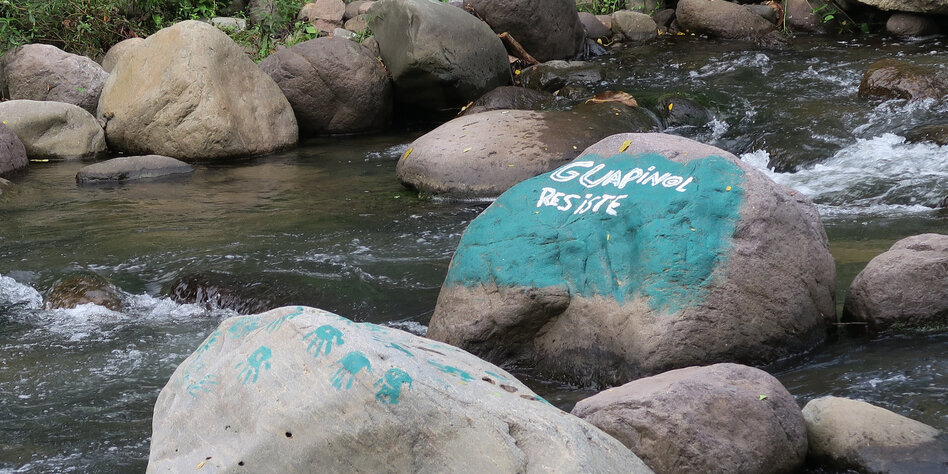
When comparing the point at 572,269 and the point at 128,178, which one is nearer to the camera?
the point at 572,269

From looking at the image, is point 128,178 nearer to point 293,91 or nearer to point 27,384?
point 293,91

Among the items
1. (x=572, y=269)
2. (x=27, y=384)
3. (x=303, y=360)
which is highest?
A: (x=303, y=360)

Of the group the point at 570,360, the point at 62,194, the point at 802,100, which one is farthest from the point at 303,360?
the point at 802,100

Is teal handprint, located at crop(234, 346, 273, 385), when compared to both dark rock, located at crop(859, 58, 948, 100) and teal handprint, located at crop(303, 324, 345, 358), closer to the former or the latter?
teal handprint, located at crop(303, 324, 345, 358)

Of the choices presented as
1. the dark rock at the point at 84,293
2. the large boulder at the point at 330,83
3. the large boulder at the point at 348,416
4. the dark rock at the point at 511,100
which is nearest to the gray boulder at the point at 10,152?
the large boulder at the point at 330,83

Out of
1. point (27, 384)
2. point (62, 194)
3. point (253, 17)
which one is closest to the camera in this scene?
point (27, 384)

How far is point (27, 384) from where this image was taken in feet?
14.5

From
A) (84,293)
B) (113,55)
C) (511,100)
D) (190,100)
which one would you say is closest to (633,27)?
(511,100)

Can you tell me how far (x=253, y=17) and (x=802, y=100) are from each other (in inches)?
313

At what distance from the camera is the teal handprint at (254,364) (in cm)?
247

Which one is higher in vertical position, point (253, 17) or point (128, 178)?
point (253, 17)

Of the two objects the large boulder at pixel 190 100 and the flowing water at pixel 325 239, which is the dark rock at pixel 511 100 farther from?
the large boulder at pixel 190 100

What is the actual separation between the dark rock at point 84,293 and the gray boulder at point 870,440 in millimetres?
3903

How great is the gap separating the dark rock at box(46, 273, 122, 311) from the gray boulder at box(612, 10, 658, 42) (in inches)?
392
